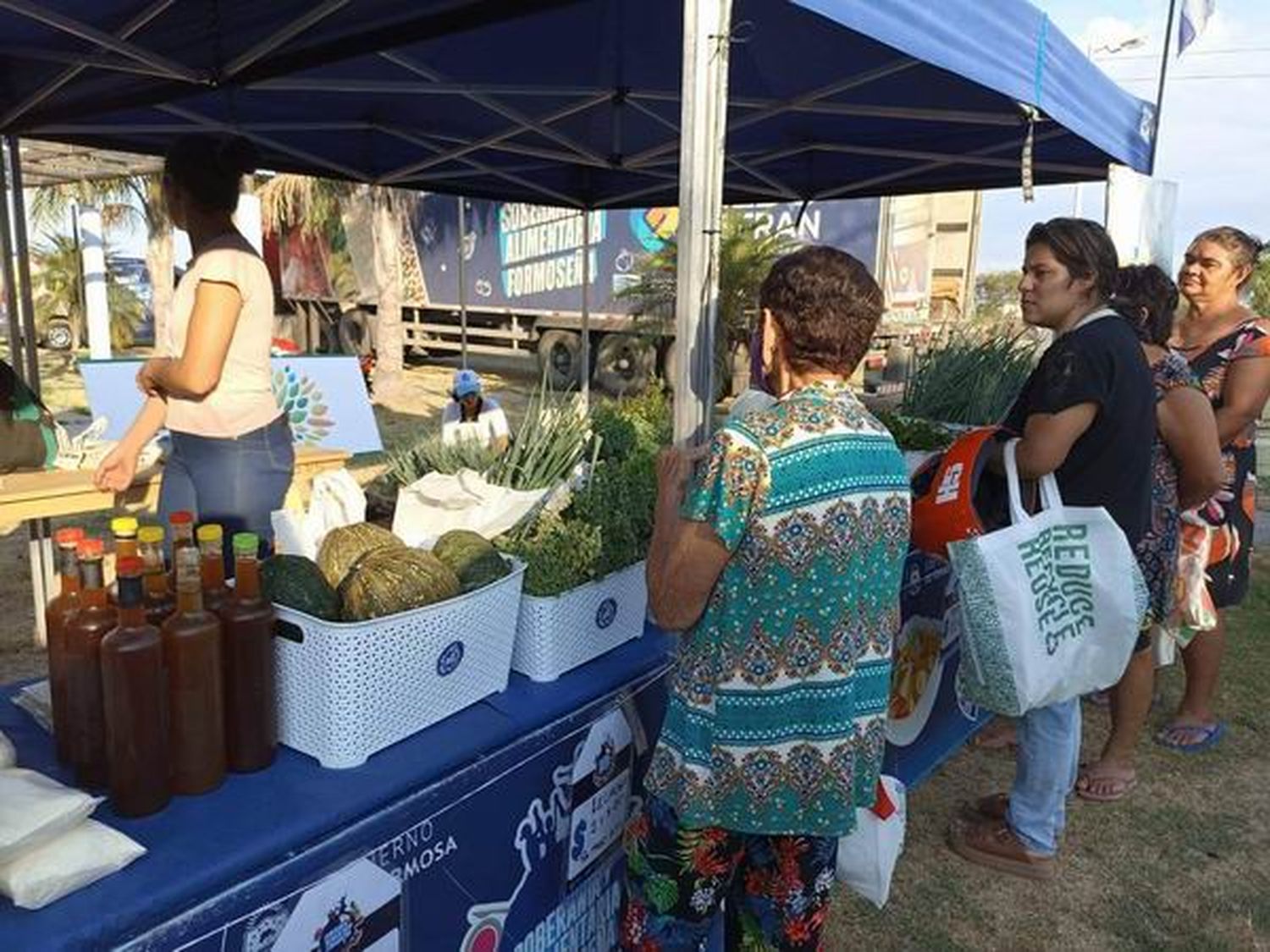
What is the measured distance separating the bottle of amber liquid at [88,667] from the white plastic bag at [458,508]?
60 cm

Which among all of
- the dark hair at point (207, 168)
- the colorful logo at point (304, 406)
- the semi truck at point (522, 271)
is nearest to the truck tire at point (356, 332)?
the semi truck at point (522, 271)

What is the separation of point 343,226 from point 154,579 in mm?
15004

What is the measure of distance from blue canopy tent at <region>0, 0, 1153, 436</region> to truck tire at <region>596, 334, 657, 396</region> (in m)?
6.58

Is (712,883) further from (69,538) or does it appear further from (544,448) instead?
(69,538)

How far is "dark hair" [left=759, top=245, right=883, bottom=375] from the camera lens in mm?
1270

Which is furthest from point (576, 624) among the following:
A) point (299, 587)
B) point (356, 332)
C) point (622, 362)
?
point (356, 332)

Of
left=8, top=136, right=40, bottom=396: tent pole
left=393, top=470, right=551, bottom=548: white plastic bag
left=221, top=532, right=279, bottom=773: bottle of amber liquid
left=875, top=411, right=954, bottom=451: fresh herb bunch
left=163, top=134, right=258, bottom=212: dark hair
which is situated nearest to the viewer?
left=221, top=532, right=279, bottom=773: bottle of amber liquid

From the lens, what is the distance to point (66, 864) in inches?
38.7

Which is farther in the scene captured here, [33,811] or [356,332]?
[356,332]

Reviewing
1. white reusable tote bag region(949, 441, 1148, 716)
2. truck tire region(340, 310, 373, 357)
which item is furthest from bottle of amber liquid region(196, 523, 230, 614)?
truck tire region(340, 310, 373, 357)

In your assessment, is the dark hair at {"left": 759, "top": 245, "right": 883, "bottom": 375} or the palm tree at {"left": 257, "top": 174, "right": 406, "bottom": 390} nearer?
the dark hair at {"left": 759, "top": 245, "right": 883, "bottom": 375}

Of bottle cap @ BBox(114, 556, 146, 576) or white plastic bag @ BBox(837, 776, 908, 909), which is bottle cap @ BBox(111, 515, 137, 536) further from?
white plastic bag @ BBox(837, 776, 908, 909)

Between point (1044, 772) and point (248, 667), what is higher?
point (248, 667)

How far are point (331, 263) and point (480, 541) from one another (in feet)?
49.5
